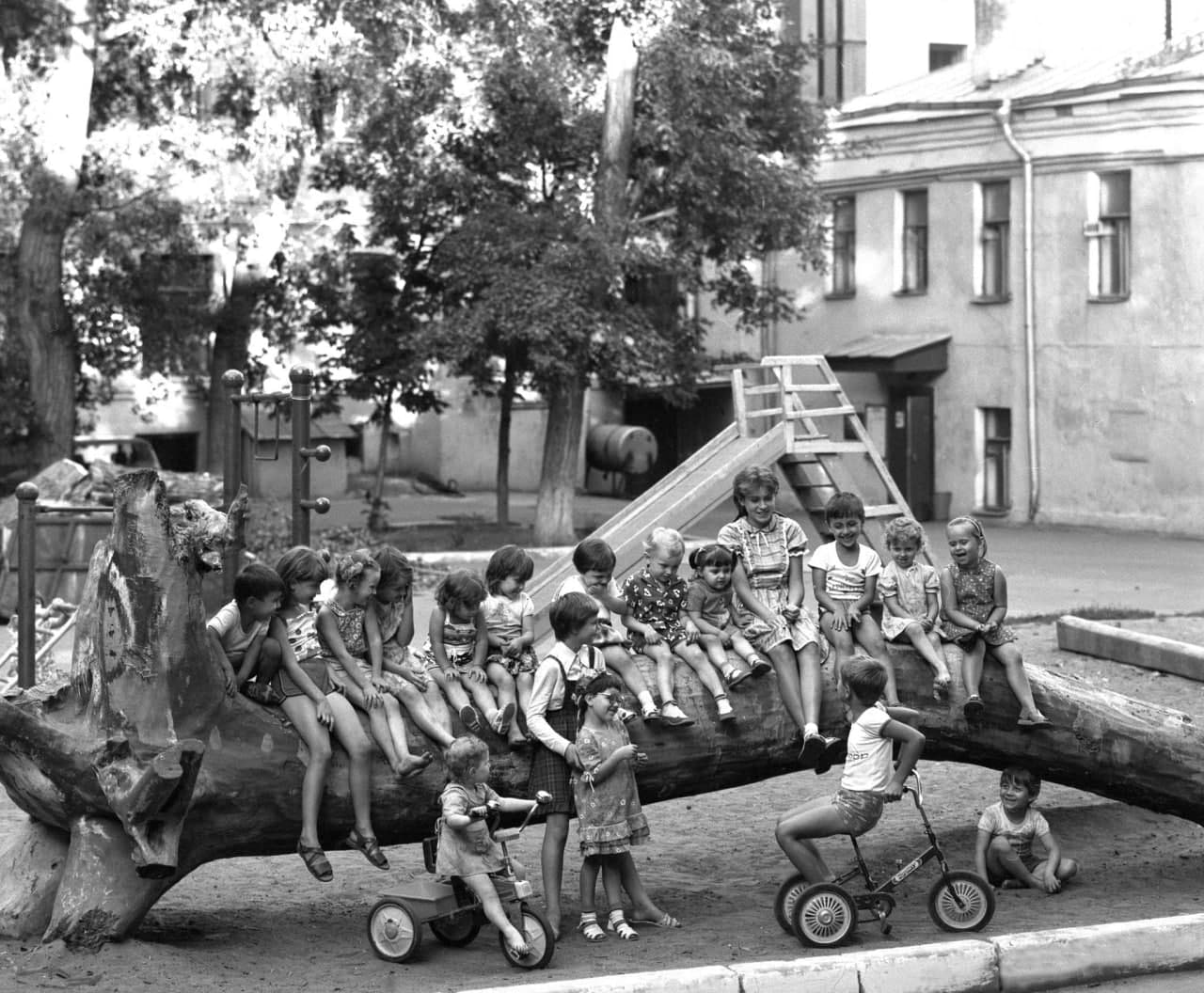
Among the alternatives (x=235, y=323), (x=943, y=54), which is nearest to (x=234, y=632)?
(x=235, y=323)

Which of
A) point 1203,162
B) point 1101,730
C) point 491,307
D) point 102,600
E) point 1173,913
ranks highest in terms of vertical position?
point 1203,162

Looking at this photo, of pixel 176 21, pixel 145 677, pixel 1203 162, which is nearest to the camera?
pixel 145 677

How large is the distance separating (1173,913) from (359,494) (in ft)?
99.2

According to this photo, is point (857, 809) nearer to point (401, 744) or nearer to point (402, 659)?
point (401, 744)

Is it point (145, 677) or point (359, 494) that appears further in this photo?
point (359, 494)

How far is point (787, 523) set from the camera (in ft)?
29.8

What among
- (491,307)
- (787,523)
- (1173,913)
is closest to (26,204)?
(491,307)

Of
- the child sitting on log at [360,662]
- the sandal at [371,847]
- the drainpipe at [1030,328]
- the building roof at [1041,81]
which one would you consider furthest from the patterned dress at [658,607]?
the drainpipe at [1030,328]

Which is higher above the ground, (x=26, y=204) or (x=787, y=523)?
(x=26, y=204)

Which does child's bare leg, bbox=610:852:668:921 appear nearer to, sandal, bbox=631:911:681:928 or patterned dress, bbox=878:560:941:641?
sandal, bbox=631:911:681:928

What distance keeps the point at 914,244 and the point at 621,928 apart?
25.5m

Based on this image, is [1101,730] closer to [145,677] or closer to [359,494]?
[145,677]

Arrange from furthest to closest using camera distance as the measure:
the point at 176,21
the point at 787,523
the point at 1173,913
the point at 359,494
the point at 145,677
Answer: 1. the point at 359,494
2. the point at 176,21
3. the point at 787,523
4. the point at 1173,913
5. the point at 145,677

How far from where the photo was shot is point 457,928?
7887 millimetres
